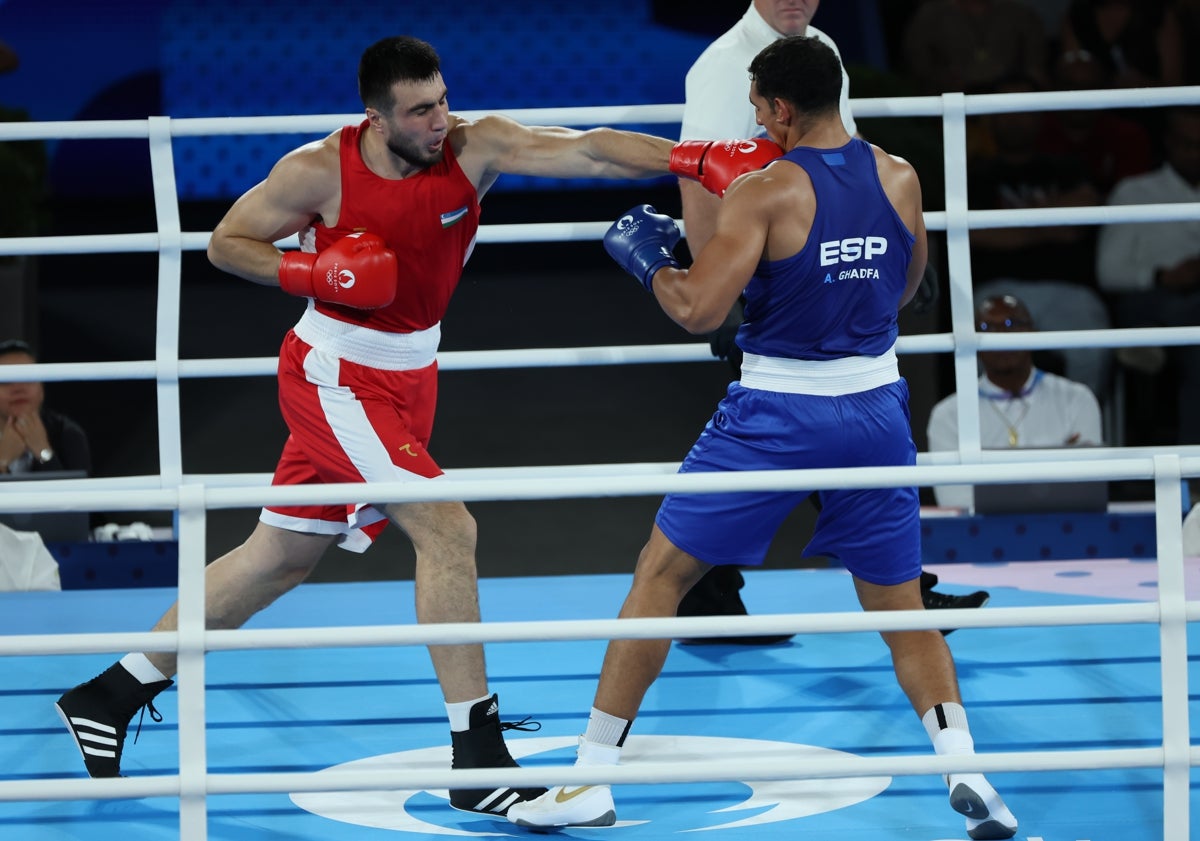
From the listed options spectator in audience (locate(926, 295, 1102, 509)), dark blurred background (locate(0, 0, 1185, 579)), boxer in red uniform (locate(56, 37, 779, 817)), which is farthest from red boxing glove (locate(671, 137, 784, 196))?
dark blurred background (locate(0, 0, 1185, 579))

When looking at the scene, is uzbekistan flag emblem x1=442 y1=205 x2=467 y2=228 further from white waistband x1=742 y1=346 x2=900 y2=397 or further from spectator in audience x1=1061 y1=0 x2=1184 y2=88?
spectator in audience x1=1061 y1=0 x2=1184 y2=88

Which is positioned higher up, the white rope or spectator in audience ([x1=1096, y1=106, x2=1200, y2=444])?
spectator in audience ([x1=1096, y1=106, x2=1200, y2=444])

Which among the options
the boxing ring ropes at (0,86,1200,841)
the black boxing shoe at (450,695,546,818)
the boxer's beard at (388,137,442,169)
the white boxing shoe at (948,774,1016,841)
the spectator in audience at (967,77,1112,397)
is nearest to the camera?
the boxing ring ropes at (0,86,1200,841)

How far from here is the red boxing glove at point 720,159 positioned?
2.99 meters

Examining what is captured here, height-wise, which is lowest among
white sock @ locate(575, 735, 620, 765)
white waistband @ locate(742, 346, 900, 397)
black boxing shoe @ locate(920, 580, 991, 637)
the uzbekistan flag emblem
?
white sock @ locate(575, 735, 620, 765)

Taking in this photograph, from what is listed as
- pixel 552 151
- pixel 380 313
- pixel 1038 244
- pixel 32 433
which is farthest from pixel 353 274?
pixel 1038 244

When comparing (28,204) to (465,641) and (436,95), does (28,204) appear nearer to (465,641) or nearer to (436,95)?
(436,95)

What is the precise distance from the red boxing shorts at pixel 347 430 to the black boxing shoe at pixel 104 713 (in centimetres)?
40

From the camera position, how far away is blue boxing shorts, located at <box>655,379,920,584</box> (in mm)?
2766

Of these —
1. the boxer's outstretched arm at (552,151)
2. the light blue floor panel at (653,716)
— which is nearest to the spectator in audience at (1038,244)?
the light blue floor panel at (653,716)

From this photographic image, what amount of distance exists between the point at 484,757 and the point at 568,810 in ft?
0.62

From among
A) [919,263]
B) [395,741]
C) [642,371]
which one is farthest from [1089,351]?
[395,741]

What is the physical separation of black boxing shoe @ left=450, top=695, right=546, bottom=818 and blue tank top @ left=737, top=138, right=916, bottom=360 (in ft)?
2.65

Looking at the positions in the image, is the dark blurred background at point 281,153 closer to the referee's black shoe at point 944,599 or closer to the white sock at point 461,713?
the referee's black shoe at point 944,599
